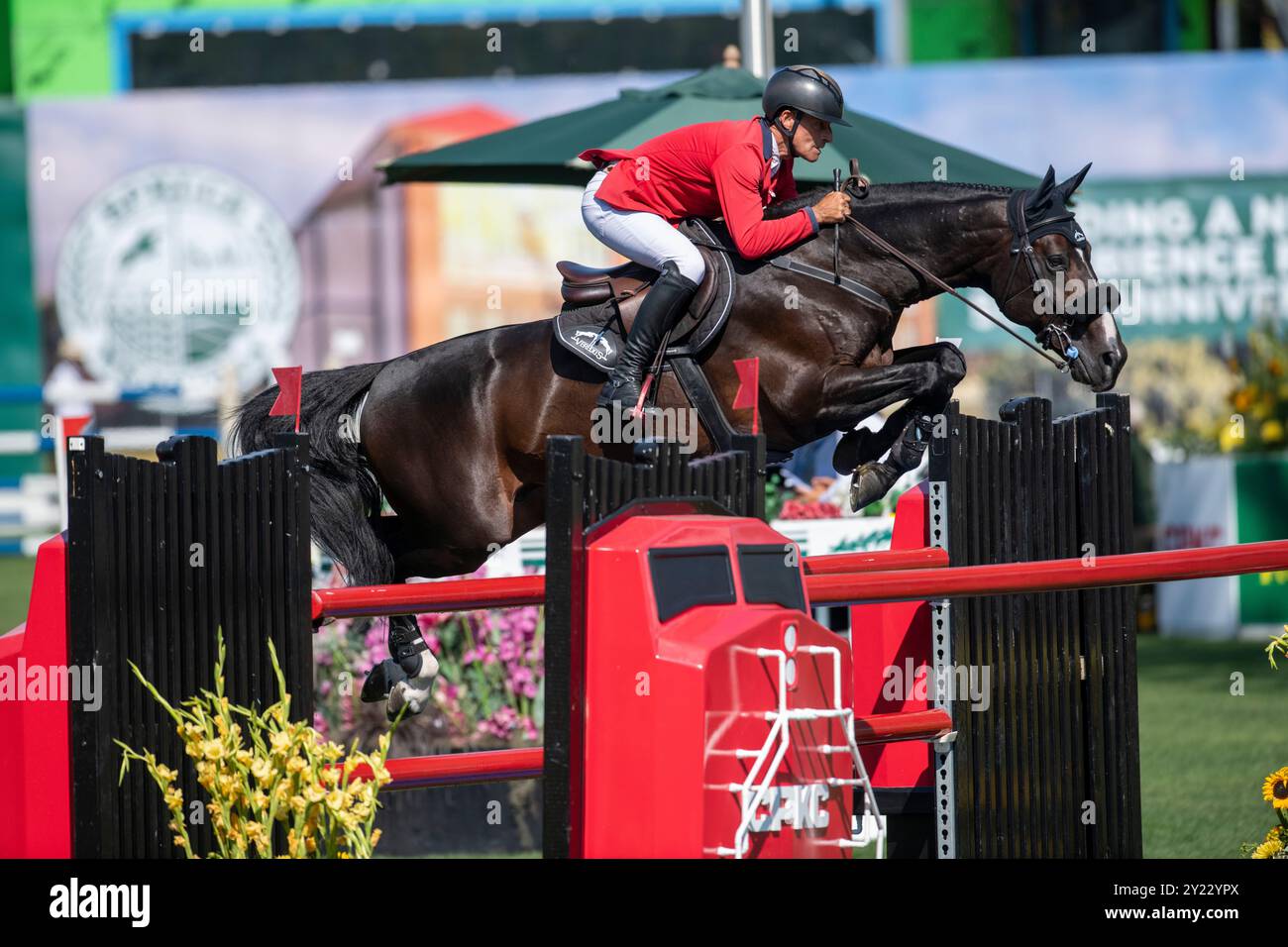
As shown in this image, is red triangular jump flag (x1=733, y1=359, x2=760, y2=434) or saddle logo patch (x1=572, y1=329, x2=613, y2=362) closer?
red triangular jump flag (x1=733, y1=359, x2=760, y2=434)

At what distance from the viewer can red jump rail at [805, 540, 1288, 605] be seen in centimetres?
308

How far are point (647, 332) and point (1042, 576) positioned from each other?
1687mm

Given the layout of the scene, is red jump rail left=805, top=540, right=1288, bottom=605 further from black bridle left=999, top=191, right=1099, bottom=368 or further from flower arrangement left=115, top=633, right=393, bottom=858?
black bridle left=999, top=191, right=1099, bottom=368

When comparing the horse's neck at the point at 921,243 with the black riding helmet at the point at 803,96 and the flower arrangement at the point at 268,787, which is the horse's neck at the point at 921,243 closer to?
the black riding helmet at the point at 803,96

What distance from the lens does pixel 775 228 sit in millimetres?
4621

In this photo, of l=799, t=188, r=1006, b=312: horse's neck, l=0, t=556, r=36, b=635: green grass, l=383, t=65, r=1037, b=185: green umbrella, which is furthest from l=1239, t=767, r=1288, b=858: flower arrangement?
l=0, t=556, r=36, b=635: green grass

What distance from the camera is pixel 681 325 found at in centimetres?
471

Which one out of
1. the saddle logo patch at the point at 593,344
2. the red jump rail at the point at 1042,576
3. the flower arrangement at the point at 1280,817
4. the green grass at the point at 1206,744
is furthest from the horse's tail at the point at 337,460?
the flower arrangement at the point at 1280,817

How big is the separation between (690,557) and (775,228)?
209 centimetres

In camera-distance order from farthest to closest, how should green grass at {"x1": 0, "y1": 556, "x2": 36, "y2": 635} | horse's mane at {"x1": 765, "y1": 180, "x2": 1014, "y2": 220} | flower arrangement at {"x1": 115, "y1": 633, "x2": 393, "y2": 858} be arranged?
green grass at {"x1": 0, "y1": 556, "x2": 36, "y2": 635} < horse's mane at {"x1": 765, "y1": 180, "x2": 1014, "y2": 220} < flower arrangement at {"x1": 115, "y1": 633, "x2": 393, "y2": 858}

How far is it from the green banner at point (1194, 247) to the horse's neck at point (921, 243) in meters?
9.38

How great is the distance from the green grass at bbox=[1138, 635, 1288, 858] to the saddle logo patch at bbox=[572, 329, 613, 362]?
206cm

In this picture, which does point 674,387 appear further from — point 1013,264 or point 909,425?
point 1013,264

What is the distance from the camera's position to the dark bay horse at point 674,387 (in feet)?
15.4
